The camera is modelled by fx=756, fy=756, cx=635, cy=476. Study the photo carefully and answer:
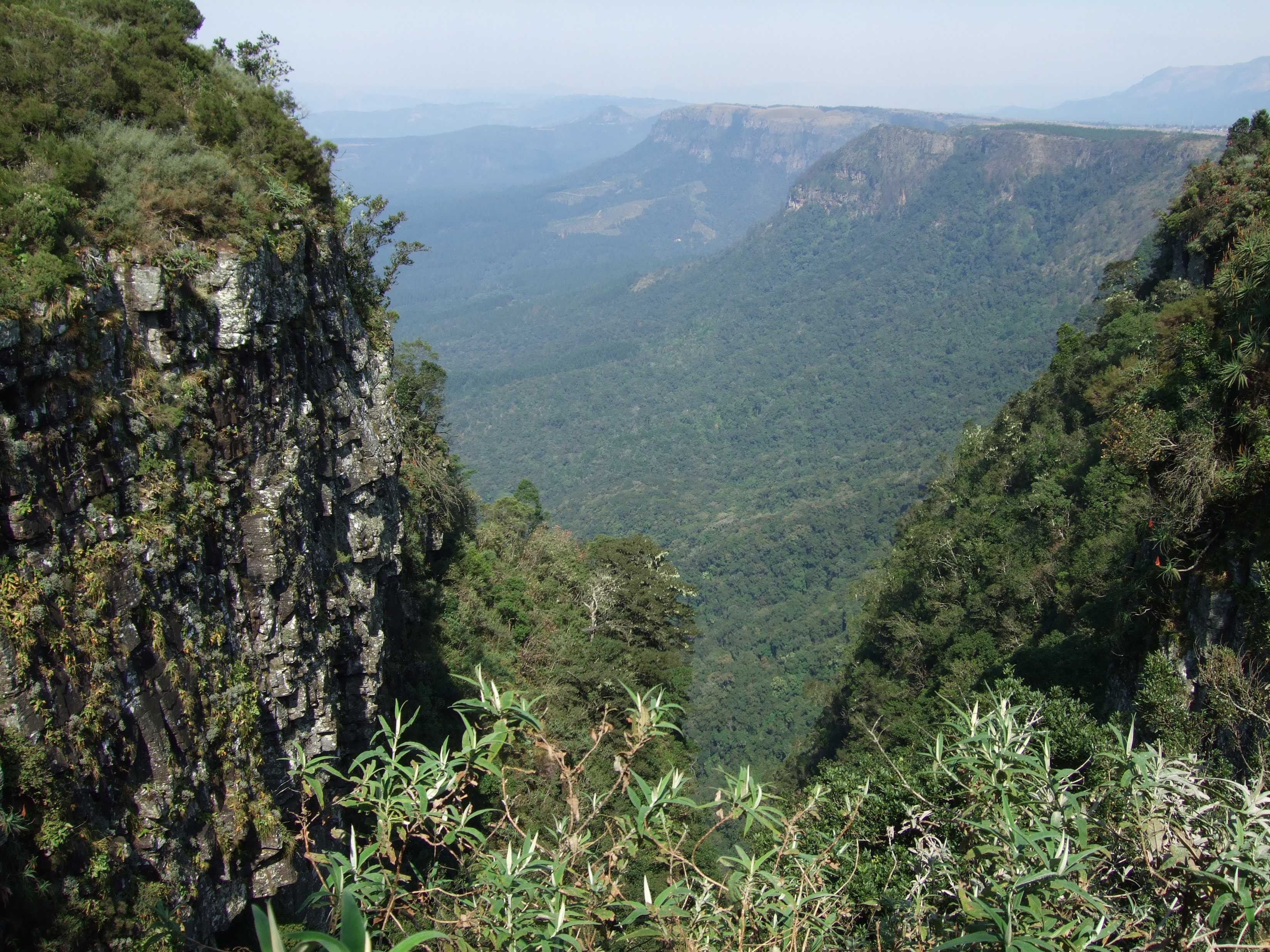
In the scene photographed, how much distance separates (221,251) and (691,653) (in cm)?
2100

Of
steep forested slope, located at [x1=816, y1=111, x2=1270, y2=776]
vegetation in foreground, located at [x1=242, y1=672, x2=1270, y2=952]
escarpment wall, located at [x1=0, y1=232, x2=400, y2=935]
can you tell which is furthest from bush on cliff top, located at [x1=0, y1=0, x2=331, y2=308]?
steep forested slope, located at [x1=816, y1=111, x2=1270, y2=776]

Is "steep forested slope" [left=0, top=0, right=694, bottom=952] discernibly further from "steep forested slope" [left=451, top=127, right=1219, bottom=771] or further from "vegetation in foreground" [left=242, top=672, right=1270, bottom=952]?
"steep forested slope" [left=451, top=127, right=1219, bottom=771]

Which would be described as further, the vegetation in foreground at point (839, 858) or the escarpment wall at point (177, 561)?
the escarpment wall at point (177, 561)

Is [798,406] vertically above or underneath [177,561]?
underneath

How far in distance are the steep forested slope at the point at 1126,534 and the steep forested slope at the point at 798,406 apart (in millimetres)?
12030

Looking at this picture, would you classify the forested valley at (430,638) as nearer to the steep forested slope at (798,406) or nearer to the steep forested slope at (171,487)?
the steep forested slope at (171,487)

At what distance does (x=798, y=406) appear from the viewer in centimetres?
14962

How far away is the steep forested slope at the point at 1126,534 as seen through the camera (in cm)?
1173

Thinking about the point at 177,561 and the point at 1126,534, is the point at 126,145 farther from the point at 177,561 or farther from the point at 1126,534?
the point at 1126,534

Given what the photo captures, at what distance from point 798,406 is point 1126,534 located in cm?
12962

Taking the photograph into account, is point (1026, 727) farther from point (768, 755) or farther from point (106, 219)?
point (768, 755)

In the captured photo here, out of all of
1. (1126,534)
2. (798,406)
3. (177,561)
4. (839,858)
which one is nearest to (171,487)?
(177,561)

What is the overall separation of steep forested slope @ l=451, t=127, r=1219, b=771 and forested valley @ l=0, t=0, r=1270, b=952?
20.3 meters

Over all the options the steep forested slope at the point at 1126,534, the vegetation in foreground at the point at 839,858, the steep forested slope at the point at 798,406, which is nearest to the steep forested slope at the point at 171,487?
the vegetation in foreground at the point at 839,858
